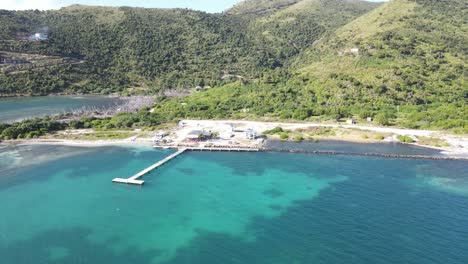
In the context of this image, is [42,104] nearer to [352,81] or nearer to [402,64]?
[352,81]

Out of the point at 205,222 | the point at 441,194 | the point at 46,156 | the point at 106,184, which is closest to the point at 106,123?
the point at 46,156

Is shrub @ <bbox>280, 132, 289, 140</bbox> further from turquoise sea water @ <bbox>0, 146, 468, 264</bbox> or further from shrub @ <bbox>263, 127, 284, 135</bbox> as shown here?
turquoise sea water @ <bbox>0, 146, 468, 264</bbox>

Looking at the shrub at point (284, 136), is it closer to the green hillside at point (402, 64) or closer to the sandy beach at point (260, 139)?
the sandy beach at point (260, 139)

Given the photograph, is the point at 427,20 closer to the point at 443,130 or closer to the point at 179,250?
the point at 443,130

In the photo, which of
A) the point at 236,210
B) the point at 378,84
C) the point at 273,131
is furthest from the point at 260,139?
the point at 378,84

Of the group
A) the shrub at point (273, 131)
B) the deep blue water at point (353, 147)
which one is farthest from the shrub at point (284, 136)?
the shrub at point (273, 131)
